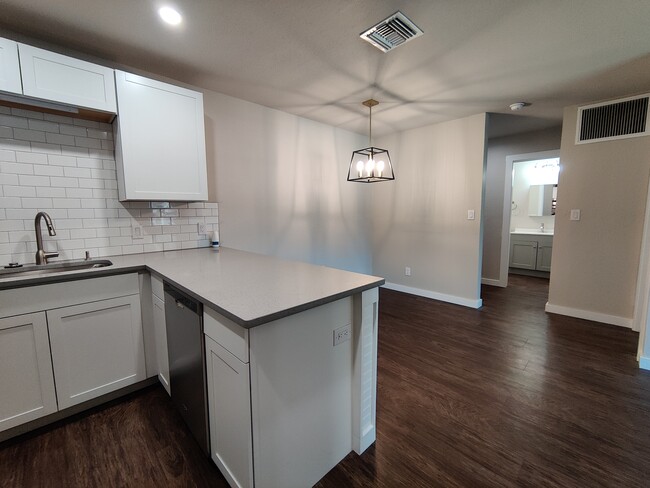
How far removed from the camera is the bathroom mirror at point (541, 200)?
226 inches

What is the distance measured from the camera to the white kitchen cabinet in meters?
1.96

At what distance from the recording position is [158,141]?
6.85 ft

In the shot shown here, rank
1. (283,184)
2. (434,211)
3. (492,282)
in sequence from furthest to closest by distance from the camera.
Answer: (492,282), (434,211), (283,184)

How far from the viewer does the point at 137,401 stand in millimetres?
1904

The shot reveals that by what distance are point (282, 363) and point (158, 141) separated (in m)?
1.91

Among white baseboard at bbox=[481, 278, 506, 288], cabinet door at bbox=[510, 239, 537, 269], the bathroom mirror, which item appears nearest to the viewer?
white baseboard at bbox=[481, 278, 506, 288]

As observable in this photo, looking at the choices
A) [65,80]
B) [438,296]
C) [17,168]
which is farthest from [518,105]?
[17,168]

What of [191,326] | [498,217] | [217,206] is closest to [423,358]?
[191,326]

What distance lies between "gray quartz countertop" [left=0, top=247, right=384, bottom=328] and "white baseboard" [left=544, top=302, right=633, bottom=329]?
3.36 metres

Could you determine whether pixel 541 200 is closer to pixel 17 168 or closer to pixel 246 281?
pixel 246 281

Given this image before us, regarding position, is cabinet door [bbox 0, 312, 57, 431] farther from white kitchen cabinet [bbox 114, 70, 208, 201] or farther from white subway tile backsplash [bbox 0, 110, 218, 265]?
white kitchen cabinet [bbox 114, 70, 208, 201]

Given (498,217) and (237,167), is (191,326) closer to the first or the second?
(237,167)

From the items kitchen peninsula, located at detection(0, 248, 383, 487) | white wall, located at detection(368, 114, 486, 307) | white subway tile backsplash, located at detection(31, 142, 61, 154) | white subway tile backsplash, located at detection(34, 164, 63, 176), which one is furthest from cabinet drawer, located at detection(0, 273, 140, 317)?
white wall, located at detection(368, 114, 486, 307)

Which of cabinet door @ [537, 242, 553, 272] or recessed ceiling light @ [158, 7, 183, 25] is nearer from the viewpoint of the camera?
recessed ceiling light @ [158, 7, 183, 25]
